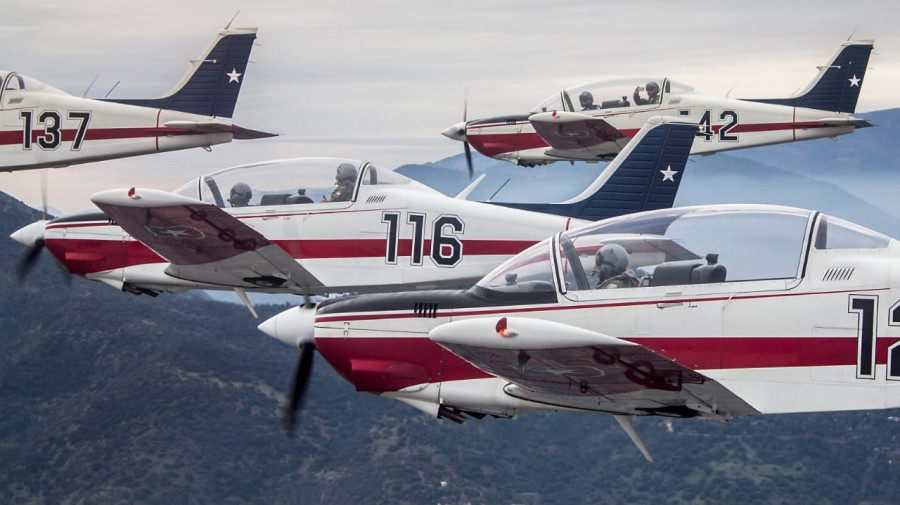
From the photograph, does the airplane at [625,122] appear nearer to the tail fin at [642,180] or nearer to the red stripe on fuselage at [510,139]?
the red stripe on fuselage at [510,139]

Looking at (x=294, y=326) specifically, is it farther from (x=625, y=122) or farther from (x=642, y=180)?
(x=625, y=122)

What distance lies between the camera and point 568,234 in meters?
16.9

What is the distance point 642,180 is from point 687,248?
945 centimetres

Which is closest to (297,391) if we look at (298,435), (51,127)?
(51,127)

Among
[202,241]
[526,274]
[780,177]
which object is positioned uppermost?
[526,274]

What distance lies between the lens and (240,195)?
83.1 ft

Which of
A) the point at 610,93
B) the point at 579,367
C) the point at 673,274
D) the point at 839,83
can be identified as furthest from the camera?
the point at 839,83

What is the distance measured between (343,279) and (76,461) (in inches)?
1169

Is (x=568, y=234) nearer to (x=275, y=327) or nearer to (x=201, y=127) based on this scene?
(x=275, y=327)

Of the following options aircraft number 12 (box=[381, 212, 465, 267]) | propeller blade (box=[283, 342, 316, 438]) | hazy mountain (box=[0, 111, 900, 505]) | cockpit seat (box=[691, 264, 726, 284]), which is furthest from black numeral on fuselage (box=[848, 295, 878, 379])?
hazy mountain (box=[0, 111, 900, 505])

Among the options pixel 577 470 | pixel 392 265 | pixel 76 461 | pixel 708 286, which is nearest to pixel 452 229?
pixel 392 265

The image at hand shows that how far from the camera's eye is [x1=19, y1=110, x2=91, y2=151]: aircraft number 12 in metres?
32.0

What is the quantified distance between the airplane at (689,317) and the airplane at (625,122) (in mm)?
15771

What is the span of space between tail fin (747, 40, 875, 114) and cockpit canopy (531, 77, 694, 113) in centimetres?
251
